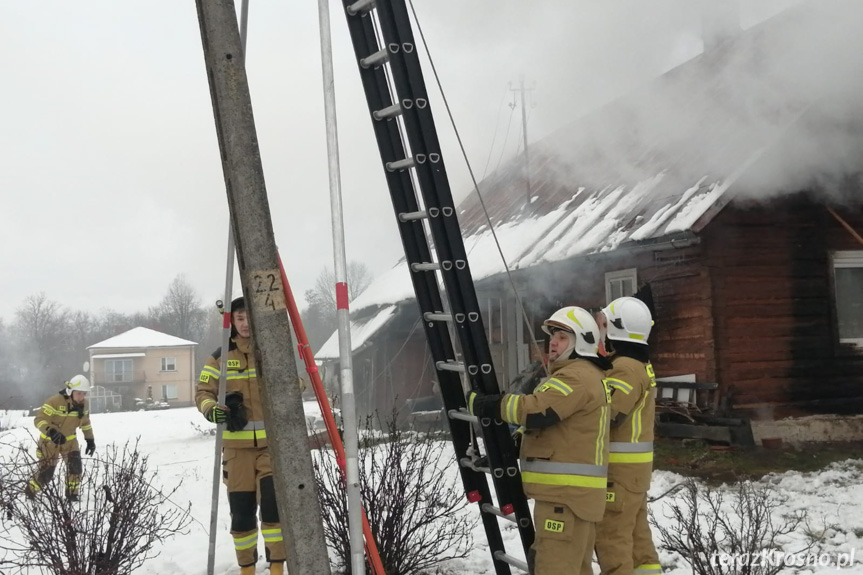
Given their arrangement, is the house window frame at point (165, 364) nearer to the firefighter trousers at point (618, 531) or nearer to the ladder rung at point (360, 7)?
the firefighter trousers at point (618, 531)

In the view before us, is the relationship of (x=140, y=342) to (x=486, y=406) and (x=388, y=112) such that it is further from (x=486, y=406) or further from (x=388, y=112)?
(x=486, y=406)

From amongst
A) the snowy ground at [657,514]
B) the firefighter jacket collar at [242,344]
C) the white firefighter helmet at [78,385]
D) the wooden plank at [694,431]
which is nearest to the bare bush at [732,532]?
the snowy ground at [657,514]

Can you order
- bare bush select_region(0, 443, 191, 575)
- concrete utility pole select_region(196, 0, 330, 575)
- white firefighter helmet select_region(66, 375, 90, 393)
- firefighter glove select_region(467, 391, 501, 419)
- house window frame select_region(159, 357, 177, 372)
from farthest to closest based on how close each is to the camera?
house window frame select_region(159, 357, 177, 372) < white firefighter helmet select_region(66, 375, 90, 393) < bare bush select_region(0, 443, 191, 575) < firefighter glove select_region(467, 391, 501, 419) < concrete utility pole select_region(196, 0, 330, 575)

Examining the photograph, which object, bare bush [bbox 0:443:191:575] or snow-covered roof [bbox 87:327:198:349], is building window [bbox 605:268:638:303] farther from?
snow-covered roof [bbox 87:327:198:349]

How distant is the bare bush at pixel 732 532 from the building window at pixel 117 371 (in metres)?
50.5

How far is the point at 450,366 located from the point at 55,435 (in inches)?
274

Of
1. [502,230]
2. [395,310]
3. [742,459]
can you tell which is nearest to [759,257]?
[742,459]

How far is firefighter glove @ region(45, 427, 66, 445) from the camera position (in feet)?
27.9

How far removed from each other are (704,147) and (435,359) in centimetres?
784

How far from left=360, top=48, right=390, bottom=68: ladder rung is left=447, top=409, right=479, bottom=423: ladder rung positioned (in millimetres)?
1690

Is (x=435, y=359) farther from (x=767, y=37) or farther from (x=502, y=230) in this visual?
(x=502, y=230)

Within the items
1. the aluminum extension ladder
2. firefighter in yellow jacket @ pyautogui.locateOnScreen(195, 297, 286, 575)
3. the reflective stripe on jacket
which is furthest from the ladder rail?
firefighter in yellow jacket @ pyautogui.locateOnScreen(195, 297, 286, 575)

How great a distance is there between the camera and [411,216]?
3.43m

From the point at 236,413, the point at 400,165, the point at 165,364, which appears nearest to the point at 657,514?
the point at 236,413
